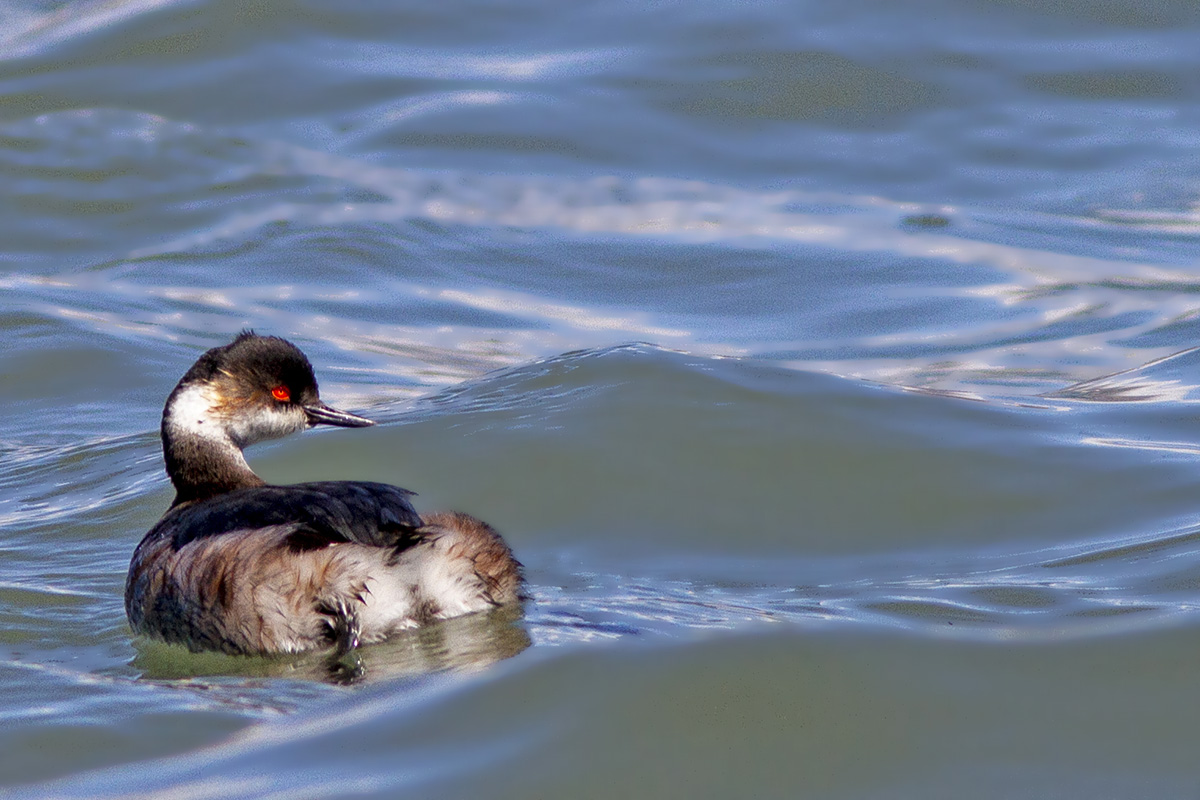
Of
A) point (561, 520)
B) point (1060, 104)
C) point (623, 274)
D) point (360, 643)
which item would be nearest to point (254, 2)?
→ point (623, 274)

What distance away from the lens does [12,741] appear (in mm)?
3809

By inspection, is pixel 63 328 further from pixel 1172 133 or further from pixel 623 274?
pixel 1172 133

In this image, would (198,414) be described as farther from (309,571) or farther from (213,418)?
(309,571)

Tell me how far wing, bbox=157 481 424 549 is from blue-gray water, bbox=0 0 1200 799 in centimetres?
32

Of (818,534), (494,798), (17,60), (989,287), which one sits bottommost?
(494,798)

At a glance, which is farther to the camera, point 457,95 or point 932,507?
point 457,95

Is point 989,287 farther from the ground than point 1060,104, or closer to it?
closer to it

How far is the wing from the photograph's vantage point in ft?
14.2

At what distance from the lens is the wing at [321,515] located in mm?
4340

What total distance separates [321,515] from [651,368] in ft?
8.55

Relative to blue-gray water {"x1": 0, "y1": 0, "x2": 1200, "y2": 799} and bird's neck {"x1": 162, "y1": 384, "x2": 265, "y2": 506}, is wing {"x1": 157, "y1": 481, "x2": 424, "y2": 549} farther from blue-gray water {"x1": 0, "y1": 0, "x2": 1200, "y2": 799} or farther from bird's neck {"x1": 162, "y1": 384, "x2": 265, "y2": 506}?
bird's neck {"x1": 162, "y1": 384, "x2": 265, "y2": 506}

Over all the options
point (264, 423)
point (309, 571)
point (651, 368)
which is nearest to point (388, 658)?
point (309, 571)

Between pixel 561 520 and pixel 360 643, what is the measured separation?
1463 millimetres

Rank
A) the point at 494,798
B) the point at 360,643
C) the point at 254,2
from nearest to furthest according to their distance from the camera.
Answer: the point at 494,798
the point at 360,643
the point at 254,2
